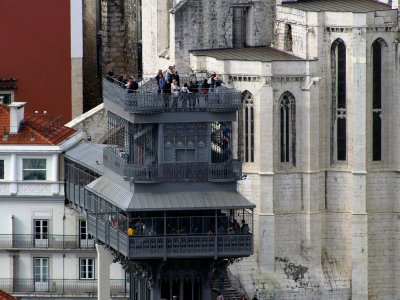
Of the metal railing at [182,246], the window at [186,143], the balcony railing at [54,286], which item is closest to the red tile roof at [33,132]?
the balcony railing at [54,286]

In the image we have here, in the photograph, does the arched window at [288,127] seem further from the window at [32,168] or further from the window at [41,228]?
the window at [41,228]

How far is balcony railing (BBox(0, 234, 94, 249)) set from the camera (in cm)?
12544

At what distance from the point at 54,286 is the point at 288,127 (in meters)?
11.6

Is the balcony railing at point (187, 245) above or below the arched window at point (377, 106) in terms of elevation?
below

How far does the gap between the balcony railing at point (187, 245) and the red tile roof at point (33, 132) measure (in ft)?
41.0

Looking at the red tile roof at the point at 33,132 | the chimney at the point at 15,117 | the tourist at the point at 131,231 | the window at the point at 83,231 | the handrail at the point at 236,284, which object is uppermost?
the chimney at the point at 15,117

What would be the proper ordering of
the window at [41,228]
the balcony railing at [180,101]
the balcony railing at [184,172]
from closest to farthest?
the balcony railing at [180,101] → the balcony railing at [184,172] → the window at [41,228]

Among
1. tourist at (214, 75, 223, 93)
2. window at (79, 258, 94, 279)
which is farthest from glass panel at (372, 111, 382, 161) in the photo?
tourist at (214, 75, 223, 93)

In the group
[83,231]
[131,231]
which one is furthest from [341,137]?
[131,231]

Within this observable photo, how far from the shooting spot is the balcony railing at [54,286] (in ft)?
409

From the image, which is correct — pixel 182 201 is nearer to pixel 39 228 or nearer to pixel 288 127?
pixel 39 228

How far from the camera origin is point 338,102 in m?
130

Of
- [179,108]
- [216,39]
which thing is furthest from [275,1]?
[179,108]

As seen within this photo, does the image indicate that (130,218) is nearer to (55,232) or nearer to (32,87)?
(55,232)
